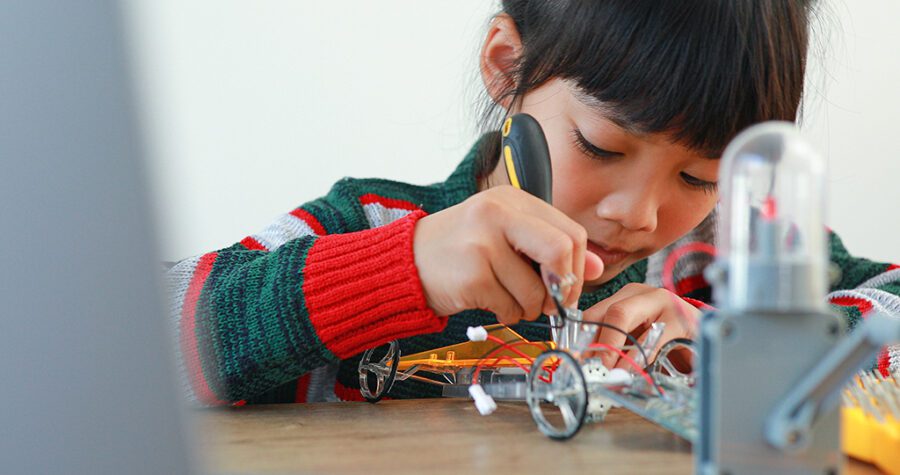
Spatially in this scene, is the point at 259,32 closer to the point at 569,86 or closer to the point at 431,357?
the point at 569,86

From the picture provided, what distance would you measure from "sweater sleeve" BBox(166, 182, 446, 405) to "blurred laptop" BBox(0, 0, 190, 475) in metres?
0.44

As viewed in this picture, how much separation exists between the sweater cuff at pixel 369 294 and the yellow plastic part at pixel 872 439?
31 centimetres

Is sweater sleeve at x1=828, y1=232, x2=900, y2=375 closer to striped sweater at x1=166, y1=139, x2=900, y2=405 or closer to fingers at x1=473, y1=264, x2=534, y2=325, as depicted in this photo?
striped sweater at x1=166, y1=139, x2=900, y2=405

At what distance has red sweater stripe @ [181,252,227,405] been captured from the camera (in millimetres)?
682

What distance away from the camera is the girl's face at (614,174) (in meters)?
0.77

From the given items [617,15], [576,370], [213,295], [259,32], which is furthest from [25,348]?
[259,32]

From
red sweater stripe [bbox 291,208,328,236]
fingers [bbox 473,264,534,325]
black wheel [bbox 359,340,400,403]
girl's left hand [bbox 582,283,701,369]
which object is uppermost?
red sweater stripe [bbox 291,208,328,236]

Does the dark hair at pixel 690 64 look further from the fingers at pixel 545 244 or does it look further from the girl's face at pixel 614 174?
the fingers at pixel 545 244

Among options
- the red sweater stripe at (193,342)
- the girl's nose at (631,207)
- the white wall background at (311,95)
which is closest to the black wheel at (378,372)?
the red sweater stripe at (193,342)

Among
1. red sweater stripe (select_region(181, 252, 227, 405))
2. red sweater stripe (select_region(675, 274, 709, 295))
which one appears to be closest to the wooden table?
red sweater stripe (select_region(181, 252, 227, 405))

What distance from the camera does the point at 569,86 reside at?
2.64 feet

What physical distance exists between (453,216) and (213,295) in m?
0.25

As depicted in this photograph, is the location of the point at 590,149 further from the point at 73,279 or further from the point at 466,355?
the point at 73,279

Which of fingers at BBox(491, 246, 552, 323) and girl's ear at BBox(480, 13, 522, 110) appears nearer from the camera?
fingers at BBox(491, 246, 552, 323)
